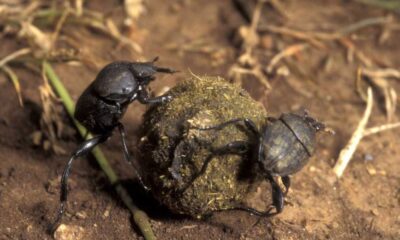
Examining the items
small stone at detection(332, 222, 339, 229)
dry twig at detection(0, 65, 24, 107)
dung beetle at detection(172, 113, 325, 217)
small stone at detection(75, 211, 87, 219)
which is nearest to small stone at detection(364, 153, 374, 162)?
small stone at detection(332, 222, 339, 229)

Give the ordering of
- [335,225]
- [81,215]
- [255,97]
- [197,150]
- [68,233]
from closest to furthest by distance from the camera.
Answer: [197,150]
[68,233]
[81,215]
[335,225]
[255,97]

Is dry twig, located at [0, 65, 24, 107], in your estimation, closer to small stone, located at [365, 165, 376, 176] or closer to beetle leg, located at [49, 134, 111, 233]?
beetle leg, located at [49, 134, 111, 233]

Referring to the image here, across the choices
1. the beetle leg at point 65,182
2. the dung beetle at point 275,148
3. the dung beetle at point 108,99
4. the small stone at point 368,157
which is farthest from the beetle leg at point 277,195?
the small stone at point 368,157

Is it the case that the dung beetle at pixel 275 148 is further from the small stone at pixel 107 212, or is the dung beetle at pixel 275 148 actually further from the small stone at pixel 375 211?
the small stone at pixel 375 211

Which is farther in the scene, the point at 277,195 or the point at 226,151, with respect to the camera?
the point at 277,195

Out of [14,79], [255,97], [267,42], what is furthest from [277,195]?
[267,42]

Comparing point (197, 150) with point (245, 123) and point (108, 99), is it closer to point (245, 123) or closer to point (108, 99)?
point (245, 123)
